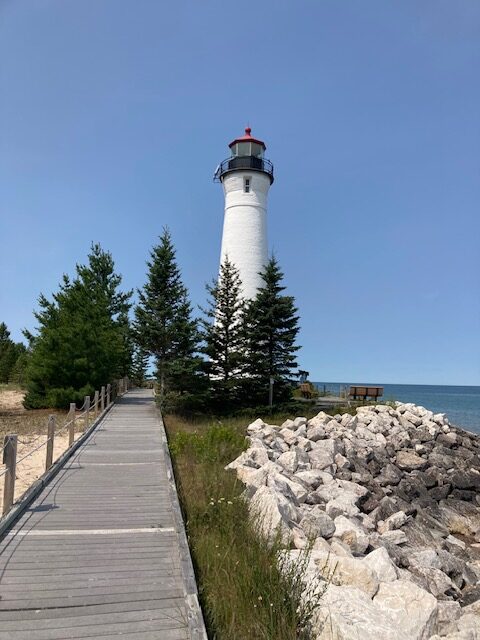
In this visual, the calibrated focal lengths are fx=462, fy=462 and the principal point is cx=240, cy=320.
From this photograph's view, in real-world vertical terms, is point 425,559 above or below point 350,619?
below

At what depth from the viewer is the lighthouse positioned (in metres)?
24.6

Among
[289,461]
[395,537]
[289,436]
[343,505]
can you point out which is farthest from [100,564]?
[289,436]

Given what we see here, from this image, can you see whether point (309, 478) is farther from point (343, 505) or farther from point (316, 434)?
point (316, 434)

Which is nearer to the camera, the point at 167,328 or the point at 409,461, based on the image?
the point at 409,461

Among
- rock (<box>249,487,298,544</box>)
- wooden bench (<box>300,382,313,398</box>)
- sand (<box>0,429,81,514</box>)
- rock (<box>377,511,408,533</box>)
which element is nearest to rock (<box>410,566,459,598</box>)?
rock (<box>249,487,298,544</box>)

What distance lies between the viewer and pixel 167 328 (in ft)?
65.4

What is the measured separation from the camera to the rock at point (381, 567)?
607cm

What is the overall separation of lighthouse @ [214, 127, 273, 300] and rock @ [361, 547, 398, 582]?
18.1 meters

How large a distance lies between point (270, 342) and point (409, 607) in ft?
53.0

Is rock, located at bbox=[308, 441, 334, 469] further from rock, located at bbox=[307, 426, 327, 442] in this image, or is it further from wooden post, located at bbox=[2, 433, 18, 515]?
wooden post, located at bbox=[2, 433, 18, 515]

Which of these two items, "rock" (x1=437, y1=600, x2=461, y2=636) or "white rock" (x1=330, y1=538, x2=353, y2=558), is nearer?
Result: "rock" (x1=437, y1=600, x2=461, y2=636)

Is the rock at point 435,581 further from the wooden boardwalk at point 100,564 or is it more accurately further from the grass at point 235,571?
the wooden boardwalk at point 100,564

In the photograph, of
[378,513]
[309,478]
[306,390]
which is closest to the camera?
[378,513]

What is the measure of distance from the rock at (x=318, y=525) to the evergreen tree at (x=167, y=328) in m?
11.7
